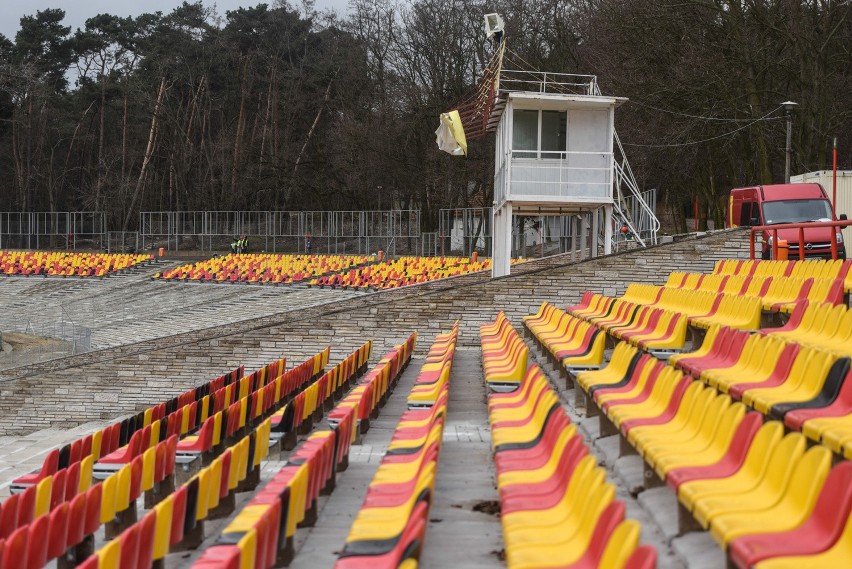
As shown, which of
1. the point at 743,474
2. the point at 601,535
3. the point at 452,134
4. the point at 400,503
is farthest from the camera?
the point at 452,134

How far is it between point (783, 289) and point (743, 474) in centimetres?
606

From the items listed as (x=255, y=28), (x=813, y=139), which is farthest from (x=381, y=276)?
(x=255, y=28)

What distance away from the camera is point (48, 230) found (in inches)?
2030

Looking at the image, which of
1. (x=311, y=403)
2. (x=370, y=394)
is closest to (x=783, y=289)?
(x=370, y=394)

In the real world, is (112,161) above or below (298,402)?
above

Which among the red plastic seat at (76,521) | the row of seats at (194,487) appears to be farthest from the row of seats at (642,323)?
the red plastic seat at (76,521)

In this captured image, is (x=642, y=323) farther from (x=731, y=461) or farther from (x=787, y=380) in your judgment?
(x=731, y=461)

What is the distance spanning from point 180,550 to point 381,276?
24.4 meters

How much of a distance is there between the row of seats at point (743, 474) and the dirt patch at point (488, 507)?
A: 36.4 inches

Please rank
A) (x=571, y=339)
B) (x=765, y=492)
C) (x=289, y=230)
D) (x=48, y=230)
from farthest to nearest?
(x=48, y=230), (x=289, y=230), (x=571, y=339), (x=765, y=492)

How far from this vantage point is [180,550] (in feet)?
20.3

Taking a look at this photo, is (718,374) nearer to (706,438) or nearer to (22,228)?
(706,438)

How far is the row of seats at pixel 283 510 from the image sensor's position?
4.25m

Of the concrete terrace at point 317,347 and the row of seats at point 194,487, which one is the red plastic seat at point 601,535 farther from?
the concrete terrace at point 317,347
